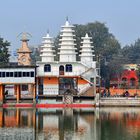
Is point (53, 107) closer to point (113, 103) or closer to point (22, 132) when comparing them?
point (113, 103)

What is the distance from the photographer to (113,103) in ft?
274

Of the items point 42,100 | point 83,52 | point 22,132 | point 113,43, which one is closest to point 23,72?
point 42,100

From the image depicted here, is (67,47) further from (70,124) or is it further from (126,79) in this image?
(70,124)

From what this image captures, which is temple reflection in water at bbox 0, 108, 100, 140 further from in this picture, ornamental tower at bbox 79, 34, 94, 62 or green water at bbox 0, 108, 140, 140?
ornamental tower at bbox 79, 34, 94, 62

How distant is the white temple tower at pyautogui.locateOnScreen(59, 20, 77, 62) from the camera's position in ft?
289

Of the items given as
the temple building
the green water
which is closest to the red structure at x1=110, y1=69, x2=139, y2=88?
the temple building

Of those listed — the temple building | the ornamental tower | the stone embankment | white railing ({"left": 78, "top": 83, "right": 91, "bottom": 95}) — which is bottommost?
the stone embankment

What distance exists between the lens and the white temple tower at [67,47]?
289 feet

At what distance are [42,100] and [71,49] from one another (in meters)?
8.86

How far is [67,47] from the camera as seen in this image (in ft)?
292

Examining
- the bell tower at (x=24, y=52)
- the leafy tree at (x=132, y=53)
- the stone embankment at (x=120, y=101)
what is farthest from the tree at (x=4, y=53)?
the leafy tree at (x=132, y=53)

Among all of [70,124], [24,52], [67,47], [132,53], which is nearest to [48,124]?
[70,124]

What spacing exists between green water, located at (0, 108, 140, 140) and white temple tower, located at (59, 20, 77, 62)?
998 centimetres

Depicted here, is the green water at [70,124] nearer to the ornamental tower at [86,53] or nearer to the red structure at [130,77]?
the ornamental tower at [86,53]
